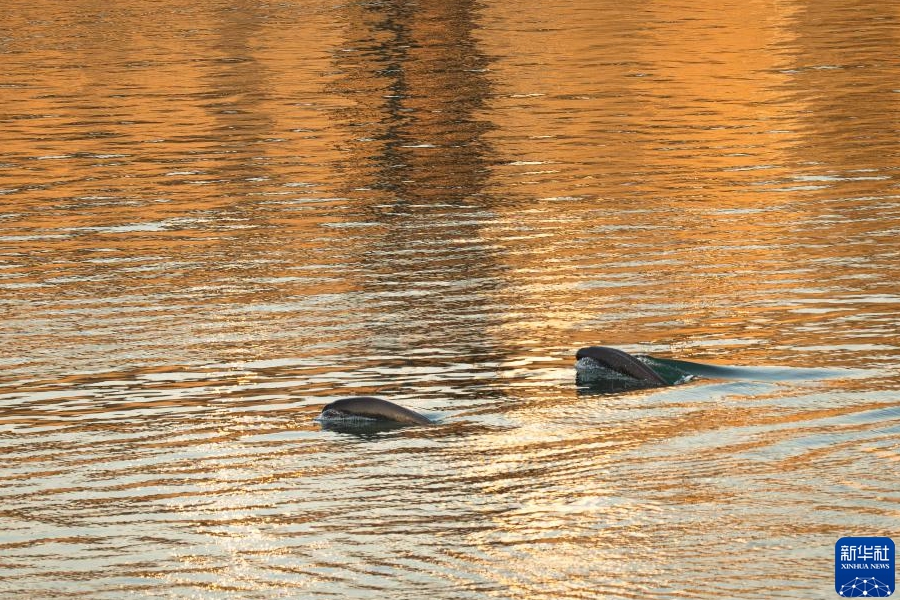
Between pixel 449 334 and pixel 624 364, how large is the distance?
301 cm

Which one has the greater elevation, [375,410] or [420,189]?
[375,410]

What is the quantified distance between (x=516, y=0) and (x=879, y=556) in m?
67.0

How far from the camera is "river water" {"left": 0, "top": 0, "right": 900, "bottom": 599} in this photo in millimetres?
13164

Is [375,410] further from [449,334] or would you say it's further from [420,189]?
[420,189]

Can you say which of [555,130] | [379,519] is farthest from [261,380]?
[555,130]

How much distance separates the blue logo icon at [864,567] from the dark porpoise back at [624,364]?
5.16 metres

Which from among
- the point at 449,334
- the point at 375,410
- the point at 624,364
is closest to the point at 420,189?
the point at 449,334

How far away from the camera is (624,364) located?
58.7ft

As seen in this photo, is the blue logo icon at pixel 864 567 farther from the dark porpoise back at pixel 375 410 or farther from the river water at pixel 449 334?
the dark porpoise back at pixel 375 410

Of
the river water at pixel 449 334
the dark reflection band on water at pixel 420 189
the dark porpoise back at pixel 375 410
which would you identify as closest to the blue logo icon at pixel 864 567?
the river water at pixel 449 334

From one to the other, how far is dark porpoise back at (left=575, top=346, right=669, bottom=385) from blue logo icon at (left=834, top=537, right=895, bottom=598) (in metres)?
5.16

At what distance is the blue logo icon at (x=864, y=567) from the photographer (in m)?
11.9

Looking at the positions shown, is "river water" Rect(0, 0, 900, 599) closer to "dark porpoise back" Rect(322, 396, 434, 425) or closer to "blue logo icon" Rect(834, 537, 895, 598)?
"blue logo icon" Rect(834, 537, 895, 598)

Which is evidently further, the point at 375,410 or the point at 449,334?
the point at 449,334
